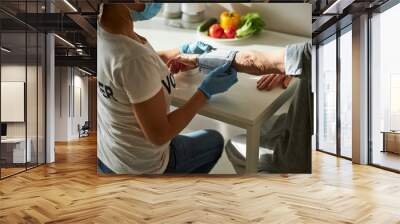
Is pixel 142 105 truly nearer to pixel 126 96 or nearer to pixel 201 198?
pixel 126 96

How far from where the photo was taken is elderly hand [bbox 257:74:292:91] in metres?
5.24

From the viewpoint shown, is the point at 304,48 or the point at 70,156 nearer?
the point at 304,48

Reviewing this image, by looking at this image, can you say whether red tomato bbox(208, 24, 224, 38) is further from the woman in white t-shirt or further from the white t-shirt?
the white t-shirt

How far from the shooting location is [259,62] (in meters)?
5.33

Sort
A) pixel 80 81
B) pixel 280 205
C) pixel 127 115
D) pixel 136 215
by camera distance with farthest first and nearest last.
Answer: pixel 80 81 < pixel 127 115 < pixel 280 205 < pixel 136 215

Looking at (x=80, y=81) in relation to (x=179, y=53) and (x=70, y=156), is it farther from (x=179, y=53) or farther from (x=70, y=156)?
(x=179, y=53)

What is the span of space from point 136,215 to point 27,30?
4.94 m

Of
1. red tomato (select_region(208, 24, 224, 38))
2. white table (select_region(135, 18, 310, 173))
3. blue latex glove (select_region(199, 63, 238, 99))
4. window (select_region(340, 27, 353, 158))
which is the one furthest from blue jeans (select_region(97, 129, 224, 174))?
window (select_region(340, 27, 353, 158))

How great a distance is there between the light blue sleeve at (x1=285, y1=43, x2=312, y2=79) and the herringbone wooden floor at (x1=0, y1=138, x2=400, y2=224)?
1.59 m

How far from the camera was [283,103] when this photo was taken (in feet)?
17.4

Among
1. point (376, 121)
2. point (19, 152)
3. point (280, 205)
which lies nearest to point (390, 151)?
point (376, 121)

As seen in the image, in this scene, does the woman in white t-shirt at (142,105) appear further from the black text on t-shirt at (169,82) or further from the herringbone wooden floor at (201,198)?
the herringbone wooden floor at (201,198)

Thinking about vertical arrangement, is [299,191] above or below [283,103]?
below

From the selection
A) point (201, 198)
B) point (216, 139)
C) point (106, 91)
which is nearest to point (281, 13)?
point (216, 139)
